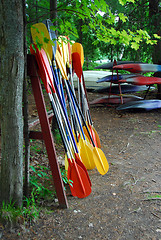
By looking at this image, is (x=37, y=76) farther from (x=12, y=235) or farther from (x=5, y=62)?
(x=12, y=235)

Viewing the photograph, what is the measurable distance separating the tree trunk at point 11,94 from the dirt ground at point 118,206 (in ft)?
1.43

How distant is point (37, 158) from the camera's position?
140 inches

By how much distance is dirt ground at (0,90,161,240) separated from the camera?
2.12m

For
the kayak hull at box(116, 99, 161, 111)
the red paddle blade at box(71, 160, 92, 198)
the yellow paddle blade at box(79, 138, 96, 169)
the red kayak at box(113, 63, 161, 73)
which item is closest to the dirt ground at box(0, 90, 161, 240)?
the red paddle blade at box(71, 160, 92, 198)

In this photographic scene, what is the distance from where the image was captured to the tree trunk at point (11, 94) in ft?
6.47

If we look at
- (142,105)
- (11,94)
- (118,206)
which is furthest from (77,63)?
(142,105)

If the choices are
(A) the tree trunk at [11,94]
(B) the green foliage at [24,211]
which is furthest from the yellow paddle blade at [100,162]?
(A) the tree trunk at [11,94]

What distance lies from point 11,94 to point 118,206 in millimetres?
1625

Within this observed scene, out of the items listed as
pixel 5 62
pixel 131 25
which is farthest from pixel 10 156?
pixel 131 25

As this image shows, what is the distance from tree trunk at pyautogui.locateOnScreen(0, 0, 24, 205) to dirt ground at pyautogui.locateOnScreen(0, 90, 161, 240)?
43cm

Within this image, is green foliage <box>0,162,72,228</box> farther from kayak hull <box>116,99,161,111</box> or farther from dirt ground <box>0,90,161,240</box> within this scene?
kayak hull <box>116,99,161,111</box>

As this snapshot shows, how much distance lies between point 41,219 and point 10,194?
39 cm

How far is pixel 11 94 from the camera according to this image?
6.71 feet

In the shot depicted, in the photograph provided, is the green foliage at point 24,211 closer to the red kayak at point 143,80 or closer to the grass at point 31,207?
the grass at point 31,207
